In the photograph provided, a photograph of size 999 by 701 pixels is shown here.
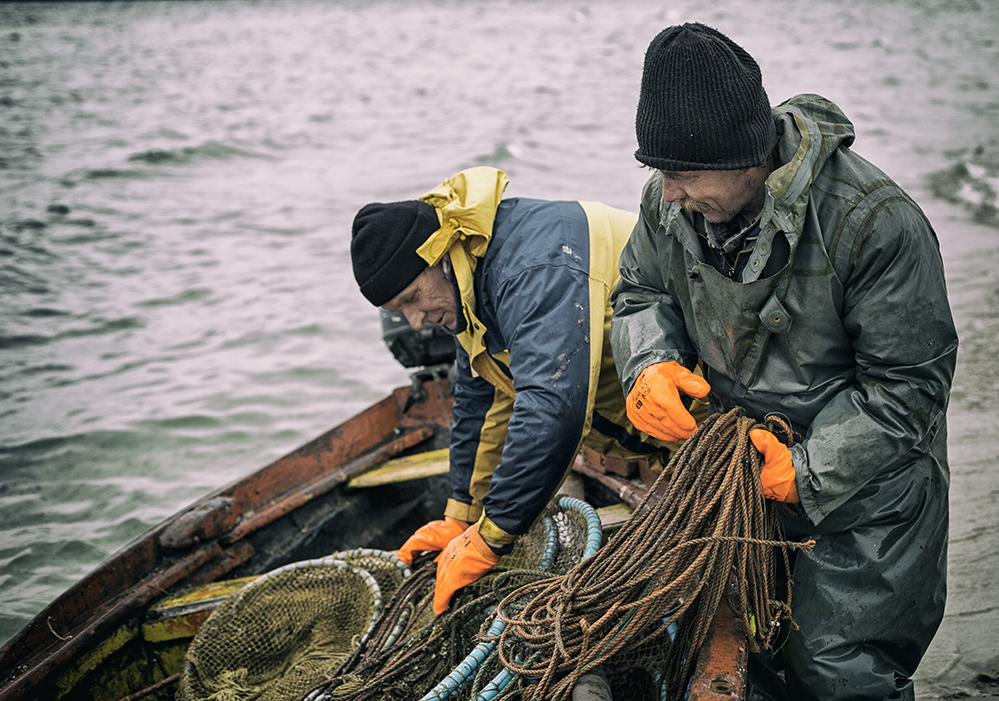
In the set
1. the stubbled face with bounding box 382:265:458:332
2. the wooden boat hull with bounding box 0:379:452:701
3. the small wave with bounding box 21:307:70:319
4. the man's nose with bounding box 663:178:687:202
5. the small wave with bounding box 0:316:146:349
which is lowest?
the small wave with bounding box 0:316:146:349

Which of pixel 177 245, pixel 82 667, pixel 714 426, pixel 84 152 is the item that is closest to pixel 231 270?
pixel 177 245

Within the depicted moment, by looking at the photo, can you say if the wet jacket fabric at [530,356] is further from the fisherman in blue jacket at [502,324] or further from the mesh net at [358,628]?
the mesh net at [358,628]

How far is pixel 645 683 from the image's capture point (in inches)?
106

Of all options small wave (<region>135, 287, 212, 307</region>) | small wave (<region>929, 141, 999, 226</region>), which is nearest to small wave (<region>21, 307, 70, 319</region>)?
small wave (<region>135, 287, 212, 307</region>)

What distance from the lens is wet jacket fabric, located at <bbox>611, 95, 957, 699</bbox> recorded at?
2.05m

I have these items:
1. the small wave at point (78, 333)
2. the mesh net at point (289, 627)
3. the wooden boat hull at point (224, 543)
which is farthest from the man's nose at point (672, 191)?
the small wave at point (78, 333)

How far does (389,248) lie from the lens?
9.70 feet

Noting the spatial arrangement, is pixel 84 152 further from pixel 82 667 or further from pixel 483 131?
pixel 82 667

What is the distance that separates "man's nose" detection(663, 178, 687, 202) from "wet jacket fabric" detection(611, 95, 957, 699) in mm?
117

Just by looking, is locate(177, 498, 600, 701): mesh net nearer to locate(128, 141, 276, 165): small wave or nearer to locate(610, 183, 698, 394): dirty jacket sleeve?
locate(610, 183, 698, 394): dirty jacket sleeve

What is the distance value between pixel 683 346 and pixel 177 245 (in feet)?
43.1

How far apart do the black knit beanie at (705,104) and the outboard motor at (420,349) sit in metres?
2.73

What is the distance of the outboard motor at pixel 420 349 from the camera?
4.79 m

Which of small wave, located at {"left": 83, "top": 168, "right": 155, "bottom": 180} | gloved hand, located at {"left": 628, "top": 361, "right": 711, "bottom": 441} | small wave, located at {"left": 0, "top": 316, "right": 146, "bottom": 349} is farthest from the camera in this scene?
small wave, located at {"left": 83, "top": 168, "right": 155, "bottom": 180}
